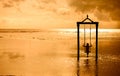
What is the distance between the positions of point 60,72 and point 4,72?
10.3 feet

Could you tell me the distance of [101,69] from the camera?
66.4 feet

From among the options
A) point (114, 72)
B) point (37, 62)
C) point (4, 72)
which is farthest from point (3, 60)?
point (114, 72)

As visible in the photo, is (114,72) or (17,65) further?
(17,65)

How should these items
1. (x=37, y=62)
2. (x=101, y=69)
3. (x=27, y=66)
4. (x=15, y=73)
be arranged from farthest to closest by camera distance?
(x=37, y=62) → (x=27, y=66) → (x=101, y=69) → (x=15, y=73)

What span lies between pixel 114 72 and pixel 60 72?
3.00 metres

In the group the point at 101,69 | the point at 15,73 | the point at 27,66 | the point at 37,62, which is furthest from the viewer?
the point at 37,62

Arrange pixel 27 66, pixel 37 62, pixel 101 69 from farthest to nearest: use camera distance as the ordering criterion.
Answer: pixel 37 62 < pixel 27 66 < pixel 101 69

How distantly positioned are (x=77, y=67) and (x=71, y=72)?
1.96 m

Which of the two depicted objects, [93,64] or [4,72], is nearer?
[4,72]

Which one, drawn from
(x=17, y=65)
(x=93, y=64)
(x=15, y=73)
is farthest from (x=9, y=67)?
(x=93, y=64)

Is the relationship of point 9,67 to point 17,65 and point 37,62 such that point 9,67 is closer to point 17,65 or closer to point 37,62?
Result: point 17,65

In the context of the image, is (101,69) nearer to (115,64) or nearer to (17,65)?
(115,64)

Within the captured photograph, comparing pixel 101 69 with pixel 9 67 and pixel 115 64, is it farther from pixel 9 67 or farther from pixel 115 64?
pixel 9 67

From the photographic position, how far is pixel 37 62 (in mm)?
23516
